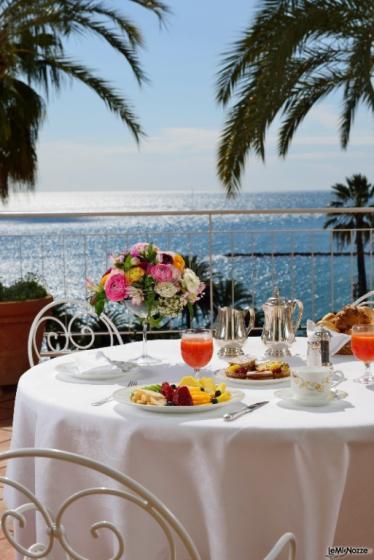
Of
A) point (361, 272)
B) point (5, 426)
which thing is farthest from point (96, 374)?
point (361, 272)

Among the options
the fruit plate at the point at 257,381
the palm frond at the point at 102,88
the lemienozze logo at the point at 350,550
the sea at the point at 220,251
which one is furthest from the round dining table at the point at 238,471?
the palm frond at the point at 102,88

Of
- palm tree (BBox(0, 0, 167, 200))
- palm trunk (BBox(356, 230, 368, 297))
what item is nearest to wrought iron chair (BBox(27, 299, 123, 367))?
palm tree (BBox(0, 0, 167, 200))

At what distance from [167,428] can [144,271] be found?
671 mm

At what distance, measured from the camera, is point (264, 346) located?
253 centimetres

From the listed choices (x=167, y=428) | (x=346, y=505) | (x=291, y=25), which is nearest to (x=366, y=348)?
(x=346, y=505)

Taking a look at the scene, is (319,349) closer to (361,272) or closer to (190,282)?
(190,282)

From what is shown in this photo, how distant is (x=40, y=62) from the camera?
9688mm

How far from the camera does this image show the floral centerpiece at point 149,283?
7.21 ft

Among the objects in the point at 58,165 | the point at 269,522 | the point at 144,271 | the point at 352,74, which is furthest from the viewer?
the point at 58,165

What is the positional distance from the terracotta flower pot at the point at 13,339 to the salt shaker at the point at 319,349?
3.07 m

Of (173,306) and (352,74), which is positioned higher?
(352,74)

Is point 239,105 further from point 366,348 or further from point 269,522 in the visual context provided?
point 269,522

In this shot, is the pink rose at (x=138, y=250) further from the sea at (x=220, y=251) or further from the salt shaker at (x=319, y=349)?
the sea at (x=220, y=251)

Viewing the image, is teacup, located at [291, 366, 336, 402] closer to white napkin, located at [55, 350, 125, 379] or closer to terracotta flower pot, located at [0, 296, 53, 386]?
white napkin, located at [55, 350, 125, 379]
